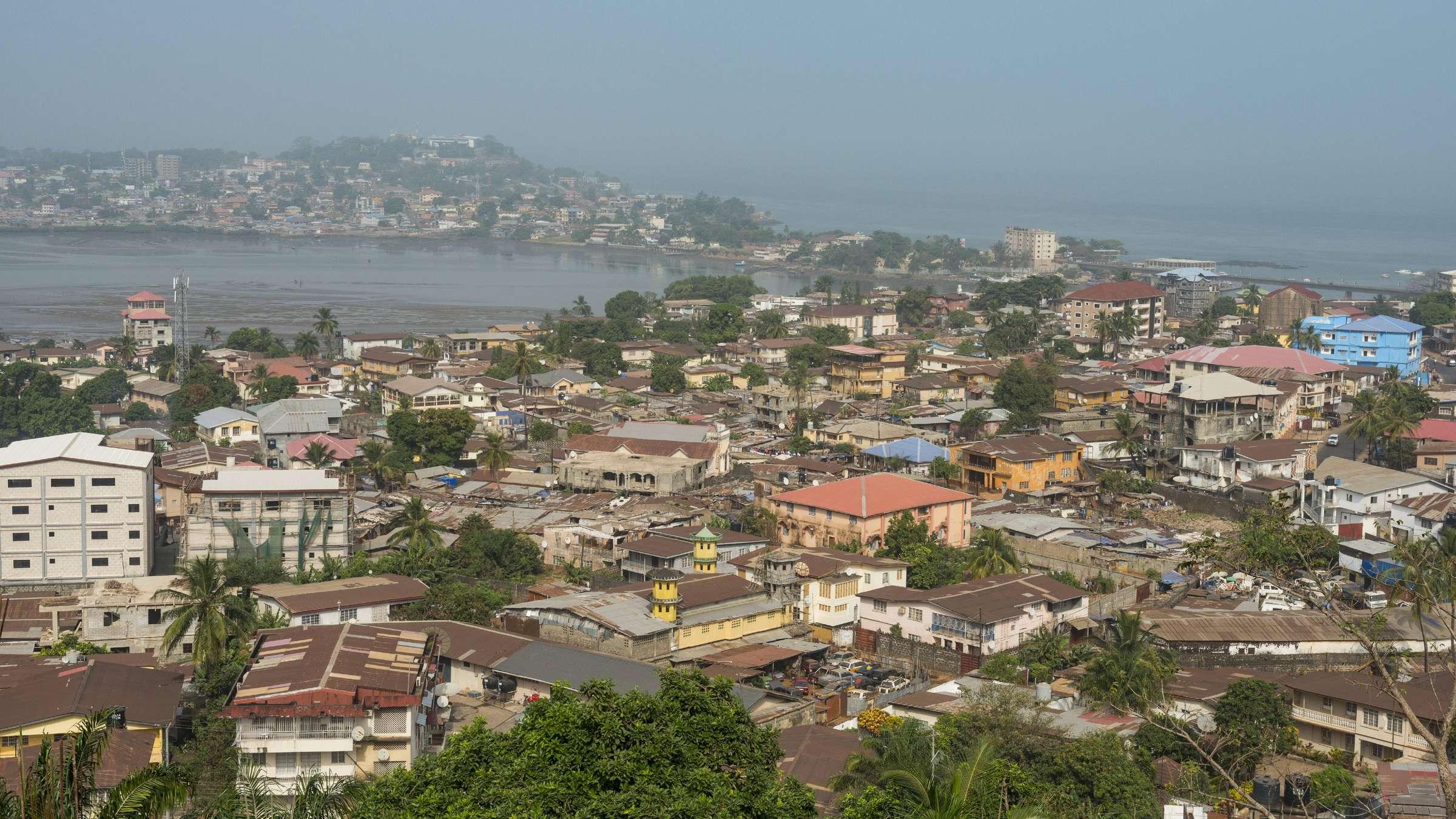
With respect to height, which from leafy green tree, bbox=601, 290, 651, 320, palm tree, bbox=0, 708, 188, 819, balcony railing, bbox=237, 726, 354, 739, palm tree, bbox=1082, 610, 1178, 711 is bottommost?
balcony railing, bbox=237, 726, 354, 739

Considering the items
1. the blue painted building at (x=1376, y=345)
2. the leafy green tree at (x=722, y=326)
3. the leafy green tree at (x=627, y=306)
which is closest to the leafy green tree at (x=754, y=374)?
the leafy green tree at (x=722, y=326)

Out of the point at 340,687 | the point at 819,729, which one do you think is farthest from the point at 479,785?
the point at 819,729

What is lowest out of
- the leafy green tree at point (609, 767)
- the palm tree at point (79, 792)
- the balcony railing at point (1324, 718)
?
the balcony railing at point (1324, 718)

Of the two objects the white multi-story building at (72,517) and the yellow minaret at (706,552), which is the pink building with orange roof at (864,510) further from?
the white multi-story building at (72,517)

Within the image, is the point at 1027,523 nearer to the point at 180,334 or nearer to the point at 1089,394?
the point at 1089,394

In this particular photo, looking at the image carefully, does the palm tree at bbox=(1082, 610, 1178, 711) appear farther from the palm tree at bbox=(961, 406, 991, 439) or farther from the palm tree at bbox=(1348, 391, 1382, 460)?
the palm tree at bbox=(961, 406, 991, 439)

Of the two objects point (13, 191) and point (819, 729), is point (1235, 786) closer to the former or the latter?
point (819, 729)

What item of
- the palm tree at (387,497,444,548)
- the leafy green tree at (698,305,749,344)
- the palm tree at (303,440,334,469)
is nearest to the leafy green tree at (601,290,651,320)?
the leafy green tree at (698,305,749,344)
